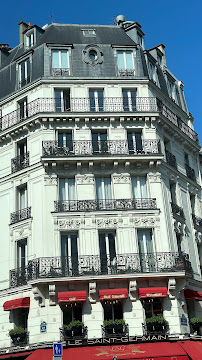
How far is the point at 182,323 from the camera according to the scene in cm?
2128

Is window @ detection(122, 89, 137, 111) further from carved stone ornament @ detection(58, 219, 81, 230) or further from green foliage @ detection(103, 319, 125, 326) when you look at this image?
green foliage @ detection(103, 319, 125, 326)

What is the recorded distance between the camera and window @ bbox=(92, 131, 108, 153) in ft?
79.4

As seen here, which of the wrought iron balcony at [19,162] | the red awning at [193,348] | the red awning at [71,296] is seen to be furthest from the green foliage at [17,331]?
the wrought iron balcony at [19,162]

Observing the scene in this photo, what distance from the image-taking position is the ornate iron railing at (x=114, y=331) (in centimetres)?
2036

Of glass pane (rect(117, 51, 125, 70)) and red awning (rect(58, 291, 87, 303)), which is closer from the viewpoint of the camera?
red awning (rect(58, 291, 87, 303))

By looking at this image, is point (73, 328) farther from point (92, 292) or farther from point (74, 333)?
point (92, 292)

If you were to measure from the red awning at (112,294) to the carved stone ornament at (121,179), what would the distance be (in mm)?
5455

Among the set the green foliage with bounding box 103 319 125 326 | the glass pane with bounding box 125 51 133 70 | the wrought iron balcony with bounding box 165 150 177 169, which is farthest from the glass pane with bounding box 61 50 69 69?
the green foliage with bounding box 103 319 125 326

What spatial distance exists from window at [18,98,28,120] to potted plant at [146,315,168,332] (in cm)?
1221

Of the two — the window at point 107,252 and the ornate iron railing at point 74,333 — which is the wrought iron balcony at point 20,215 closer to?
the window at point 107,252

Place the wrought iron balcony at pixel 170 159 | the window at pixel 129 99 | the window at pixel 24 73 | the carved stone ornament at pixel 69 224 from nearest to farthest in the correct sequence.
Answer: the carved stone ornament at pixel 69 224, the window at pixel 129 99, the wrought iron balcony at pixel 170 159, the window at pixel 24 73

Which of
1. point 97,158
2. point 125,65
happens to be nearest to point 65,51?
point 125,65

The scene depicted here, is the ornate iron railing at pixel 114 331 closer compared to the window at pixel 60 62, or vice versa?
the ornate iron railing at pixel 114 331

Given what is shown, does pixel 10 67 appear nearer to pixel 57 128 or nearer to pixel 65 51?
pixel 65 51
